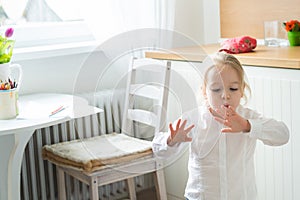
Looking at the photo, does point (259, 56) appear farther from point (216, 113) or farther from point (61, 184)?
point (61, 184)

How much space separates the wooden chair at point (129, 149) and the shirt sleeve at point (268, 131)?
0.97ft

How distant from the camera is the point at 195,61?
1.94 m

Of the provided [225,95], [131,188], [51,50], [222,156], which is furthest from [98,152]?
[225,95]

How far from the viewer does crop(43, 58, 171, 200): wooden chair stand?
6.14ft

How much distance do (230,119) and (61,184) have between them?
1197 millimetres

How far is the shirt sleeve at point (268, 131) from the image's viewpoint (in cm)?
176

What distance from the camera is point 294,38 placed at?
2.55m

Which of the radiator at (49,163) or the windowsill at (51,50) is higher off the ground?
the windowsill at (51,50)

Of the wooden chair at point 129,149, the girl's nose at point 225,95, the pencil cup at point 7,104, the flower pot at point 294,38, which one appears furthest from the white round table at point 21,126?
the flower pot at point 294,38

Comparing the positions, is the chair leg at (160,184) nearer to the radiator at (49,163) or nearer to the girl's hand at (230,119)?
the radiator at (49,163)

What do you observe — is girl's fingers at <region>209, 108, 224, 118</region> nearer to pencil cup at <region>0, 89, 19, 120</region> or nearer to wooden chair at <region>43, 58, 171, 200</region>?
wooden chair at <region>43, 58, 171, 200</region>

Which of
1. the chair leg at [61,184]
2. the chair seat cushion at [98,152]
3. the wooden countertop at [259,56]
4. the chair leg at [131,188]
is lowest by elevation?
the chair leg at [131,188]

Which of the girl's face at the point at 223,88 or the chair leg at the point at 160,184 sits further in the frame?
the chair leg at the point at 160,184

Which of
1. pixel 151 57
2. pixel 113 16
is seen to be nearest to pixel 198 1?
pixel 113 16
